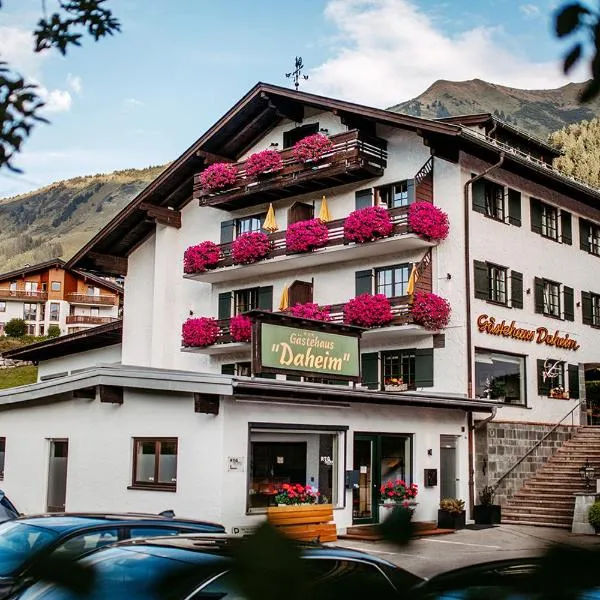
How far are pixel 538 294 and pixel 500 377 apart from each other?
11.1 feet

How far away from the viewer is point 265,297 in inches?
1163

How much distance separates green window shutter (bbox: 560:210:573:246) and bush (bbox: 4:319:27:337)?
67.1 meters

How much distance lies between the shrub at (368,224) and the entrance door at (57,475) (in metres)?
9.41

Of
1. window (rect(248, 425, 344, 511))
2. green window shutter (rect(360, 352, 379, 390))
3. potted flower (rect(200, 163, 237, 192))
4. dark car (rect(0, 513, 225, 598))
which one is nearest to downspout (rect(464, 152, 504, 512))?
green window shutter (rect(360, 352, 379, 390))

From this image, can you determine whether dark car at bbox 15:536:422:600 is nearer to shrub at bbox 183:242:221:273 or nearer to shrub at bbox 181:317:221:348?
shrub at bbox 181:317:221:348

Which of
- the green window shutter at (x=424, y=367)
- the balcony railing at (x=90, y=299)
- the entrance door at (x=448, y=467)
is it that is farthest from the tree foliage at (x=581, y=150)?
the balcony railing at (x=90, y=299)

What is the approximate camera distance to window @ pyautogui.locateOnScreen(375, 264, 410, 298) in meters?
26.0

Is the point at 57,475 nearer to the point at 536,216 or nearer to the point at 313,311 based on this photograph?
the point at 313,311

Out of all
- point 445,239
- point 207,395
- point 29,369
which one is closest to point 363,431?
point 207,395

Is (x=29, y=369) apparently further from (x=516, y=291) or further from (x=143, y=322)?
(x=516, y=291)

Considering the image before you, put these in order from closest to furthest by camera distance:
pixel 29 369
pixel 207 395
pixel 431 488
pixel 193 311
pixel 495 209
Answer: pixel 207 395 → pixel 431 488 → pixel 495 209 → pixel 193 311 → pixel 29 369

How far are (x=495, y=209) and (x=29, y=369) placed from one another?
4901cm

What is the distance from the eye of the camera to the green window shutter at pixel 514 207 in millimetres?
27538

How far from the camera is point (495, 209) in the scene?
Result: 27.2 metres
